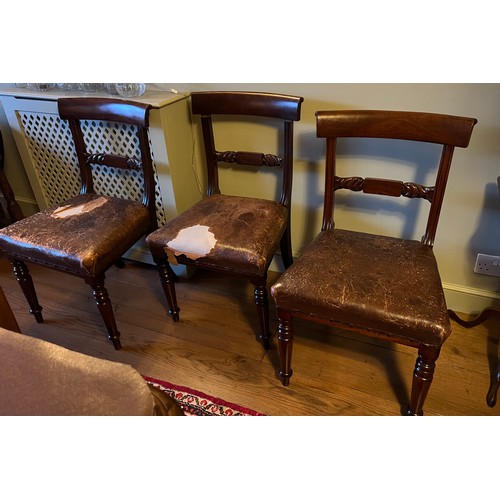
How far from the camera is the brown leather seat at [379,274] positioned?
107cm

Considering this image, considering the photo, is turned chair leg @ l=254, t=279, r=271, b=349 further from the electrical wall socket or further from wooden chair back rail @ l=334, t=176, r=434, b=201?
the electrical wall socket

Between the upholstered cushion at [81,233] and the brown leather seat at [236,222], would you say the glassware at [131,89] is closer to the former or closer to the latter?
the brown leather seat at [236,222]

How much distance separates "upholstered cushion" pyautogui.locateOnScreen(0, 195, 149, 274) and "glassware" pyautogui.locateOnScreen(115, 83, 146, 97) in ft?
1.49

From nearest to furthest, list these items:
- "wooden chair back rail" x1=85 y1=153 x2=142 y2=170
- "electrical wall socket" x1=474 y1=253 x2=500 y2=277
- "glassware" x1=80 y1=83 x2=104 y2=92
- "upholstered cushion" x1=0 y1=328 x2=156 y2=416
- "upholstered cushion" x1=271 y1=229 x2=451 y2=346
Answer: "upholstered cushion" x1=0 y1=328 x2=156 y2=416
"upholstered cushion" x1=271 y1=229 x2=451 y2=346
"electrical wall socket" x1=474 y1=253 x2=500 y2=277
"wooden chair back rail" x1=85 y1=153 x2=142 y2=170
"glassware" x1=80 y1=83 x2=104 y2=92

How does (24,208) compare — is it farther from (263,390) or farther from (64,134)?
(263,390)

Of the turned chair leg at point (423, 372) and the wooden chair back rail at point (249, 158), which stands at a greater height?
the wooden chair back rail at point (249, 158)

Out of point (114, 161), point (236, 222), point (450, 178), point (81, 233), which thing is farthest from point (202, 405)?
point (450, 178)

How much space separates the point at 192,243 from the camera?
1391 millimetres

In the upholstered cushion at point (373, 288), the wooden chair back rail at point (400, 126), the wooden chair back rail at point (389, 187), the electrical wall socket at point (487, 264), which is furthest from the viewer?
the electrical wall socket at point (487, 264)

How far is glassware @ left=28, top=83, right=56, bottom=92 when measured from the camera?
1.82 metres

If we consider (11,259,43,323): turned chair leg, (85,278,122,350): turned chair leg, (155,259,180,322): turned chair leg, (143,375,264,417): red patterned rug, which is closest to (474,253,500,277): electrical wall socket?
(143,375,264,417): red patterned rug

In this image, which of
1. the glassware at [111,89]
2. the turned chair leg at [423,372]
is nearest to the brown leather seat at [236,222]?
the glassware at [111,89]

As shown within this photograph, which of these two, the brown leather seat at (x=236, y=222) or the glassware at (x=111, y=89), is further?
the glassware at (x=111, y=89)

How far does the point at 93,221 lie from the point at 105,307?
1.12 ft
